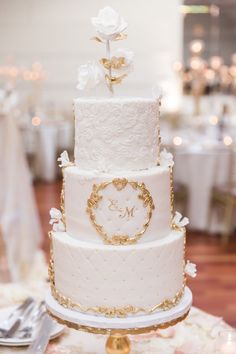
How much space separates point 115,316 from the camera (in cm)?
147

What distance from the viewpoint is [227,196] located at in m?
5.72

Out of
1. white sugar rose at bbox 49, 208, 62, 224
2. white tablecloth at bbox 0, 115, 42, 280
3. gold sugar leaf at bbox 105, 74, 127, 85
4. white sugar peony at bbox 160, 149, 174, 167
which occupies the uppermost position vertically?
gold sugar leaf at bbox 105, 74, 127, 85

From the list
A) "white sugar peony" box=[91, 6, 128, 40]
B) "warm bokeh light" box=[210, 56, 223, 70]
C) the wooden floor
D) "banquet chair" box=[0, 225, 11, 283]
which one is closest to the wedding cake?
"white sugar peony" box=[91, 6, 128, 40]

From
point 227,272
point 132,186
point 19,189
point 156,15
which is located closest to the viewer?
point 132,186

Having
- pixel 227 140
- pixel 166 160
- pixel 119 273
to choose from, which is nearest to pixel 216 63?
pixel 227 140

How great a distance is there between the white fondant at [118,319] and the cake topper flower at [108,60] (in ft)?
1.89

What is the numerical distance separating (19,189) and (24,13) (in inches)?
273

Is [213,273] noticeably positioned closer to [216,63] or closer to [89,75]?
[89,75]

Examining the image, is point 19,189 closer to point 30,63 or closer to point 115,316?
point 115,316

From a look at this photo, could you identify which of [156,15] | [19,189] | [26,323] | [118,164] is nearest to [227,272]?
[19,189]

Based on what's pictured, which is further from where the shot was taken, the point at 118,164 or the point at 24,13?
the point at 24,13

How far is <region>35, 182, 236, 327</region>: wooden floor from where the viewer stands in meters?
4.12

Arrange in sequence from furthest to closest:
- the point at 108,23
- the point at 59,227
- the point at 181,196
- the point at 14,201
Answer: the point at 181,196 → the point at 14,201 → the point at 59,227 → the point at 108,23

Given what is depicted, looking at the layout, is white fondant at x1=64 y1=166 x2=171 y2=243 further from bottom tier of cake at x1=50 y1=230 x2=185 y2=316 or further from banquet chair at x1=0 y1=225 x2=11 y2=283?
banquet chair at x1=0 y1=225 x2=11 y2=283
